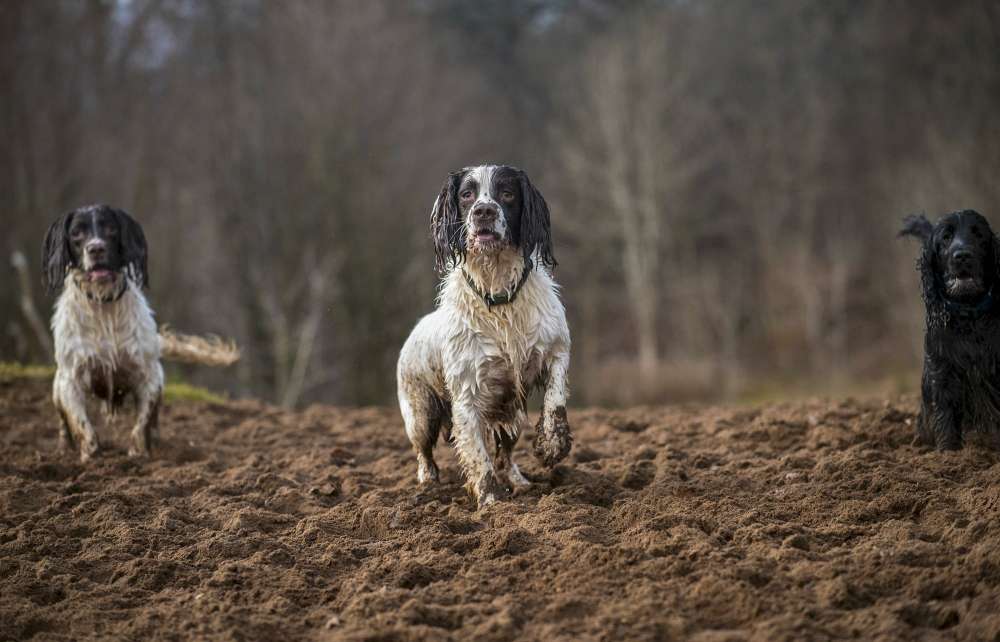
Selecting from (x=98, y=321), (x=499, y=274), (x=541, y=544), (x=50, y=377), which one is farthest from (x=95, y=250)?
(x=541, y=544)

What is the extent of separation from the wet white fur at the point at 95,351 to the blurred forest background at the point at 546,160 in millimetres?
7624

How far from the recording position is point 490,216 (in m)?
5.73

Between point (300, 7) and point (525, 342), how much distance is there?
23621 mm

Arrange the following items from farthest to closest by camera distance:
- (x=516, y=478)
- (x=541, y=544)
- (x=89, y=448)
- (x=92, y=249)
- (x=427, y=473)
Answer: (x=89, y=448), (x=92, y=249), (x=427, y=473), (x=516, y=478), (x=541, y=544)

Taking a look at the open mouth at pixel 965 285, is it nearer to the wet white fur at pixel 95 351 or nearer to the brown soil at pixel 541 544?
the brown soil at pixel 541 544

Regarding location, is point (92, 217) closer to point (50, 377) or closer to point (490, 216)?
point (490, 216)

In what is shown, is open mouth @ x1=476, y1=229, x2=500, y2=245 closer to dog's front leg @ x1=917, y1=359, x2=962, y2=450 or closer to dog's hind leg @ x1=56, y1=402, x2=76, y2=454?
dog's front leg @ x1=917, y1=359, x2=962, y2=450

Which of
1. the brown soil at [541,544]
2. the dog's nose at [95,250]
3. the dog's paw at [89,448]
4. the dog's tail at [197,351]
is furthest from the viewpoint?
the dog's tail at [197,351]

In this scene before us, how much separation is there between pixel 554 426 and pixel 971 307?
2.49m

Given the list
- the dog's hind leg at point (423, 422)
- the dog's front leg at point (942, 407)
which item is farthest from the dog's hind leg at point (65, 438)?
the dog's front leg at point (942, 407)

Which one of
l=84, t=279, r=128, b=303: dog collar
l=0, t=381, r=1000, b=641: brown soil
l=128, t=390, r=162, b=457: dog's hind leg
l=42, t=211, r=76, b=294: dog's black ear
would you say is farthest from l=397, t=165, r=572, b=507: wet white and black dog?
l=42, t=211, r=76, b=294: dog's black ear

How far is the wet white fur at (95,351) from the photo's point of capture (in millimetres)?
7547

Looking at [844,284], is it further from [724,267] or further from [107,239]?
[107,239]

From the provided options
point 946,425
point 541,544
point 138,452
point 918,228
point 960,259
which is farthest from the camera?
point 138,452
